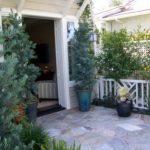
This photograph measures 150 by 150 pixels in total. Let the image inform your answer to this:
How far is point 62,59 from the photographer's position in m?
6.18

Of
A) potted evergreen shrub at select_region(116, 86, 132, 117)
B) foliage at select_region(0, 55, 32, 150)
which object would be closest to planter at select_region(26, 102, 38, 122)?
potted evergreen shrub at select_region(116, 86, 132, 117)

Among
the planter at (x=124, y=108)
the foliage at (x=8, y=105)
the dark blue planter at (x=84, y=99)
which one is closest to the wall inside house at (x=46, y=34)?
the dark blue planter at (x=84, y=99)

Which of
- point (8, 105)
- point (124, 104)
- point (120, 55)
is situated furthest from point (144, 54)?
point (8, 105)

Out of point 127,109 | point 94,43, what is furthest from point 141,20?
point 127,109

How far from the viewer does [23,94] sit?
16.3 feet

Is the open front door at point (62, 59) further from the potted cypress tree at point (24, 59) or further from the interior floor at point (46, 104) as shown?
the potted cypress tree at point (24, 59)

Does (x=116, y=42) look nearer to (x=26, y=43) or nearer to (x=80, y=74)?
(x=80, y=74)

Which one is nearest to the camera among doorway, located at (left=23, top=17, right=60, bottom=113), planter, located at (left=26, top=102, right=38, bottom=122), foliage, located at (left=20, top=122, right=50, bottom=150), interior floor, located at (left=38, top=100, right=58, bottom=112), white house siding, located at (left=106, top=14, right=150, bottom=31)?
foliage, located at (left=20, top=122, right=50, bottom=150)

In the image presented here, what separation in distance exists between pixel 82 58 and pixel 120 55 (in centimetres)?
101

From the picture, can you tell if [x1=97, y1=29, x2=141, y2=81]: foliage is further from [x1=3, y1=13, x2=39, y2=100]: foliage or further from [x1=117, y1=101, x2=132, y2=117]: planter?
[x1=3, y1=13, x2=39, y2=100]: foliage

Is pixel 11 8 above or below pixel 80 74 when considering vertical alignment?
above

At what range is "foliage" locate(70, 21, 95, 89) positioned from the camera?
6039 millimetres

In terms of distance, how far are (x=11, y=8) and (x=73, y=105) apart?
2.92m

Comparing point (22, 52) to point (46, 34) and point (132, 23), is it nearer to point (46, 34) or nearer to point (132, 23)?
point (46, 34)
